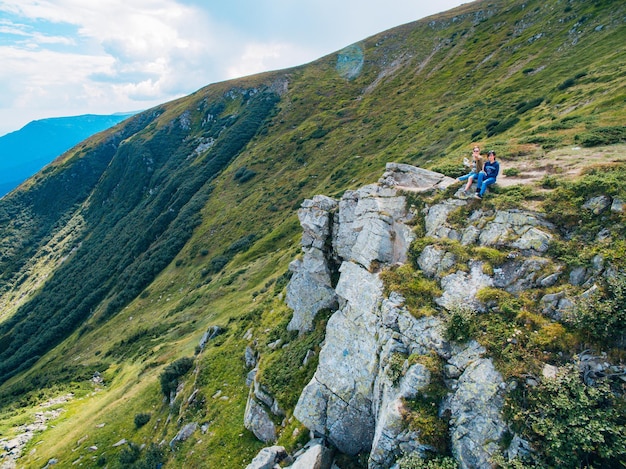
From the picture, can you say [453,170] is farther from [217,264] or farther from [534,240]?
[217,264]

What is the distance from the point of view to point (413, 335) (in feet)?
51.0

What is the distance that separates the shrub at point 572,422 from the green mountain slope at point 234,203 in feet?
41.8

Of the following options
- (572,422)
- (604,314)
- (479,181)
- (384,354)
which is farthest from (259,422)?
(479,181)

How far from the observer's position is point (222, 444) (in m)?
23.8

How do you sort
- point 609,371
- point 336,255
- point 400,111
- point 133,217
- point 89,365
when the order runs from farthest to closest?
point 133,217 → point 400,111 → point 89,365 → point 336,255 → point 609,371

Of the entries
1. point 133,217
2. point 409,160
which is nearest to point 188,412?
point 409,160

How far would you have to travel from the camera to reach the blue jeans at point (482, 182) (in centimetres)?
1978

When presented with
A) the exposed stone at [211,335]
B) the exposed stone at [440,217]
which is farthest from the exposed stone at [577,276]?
the exposed stone at [211,335]

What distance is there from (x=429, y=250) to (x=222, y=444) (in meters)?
20.1

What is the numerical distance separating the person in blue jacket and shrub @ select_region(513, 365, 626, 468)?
36.6 ft

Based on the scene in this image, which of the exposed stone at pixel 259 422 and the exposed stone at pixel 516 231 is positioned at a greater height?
the exposed stone at pixel 516 231

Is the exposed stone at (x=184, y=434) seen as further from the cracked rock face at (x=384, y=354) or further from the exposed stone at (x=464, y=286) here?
the exposed stone at (x=464, y=286)

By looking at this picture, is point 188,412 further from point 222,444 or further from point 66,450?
point 66,450

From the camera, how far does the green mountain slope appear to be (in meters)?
31.2
